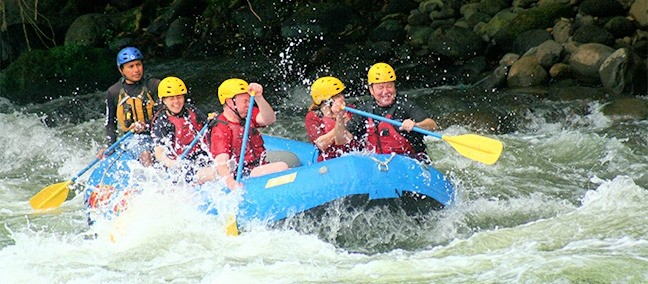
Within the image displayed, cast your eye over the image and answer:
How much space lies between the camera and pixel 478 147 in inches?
263

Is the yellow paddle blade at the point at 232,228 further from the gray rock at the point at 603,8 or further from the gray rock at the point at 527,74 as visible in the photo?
the gray rock at the point at 603,8

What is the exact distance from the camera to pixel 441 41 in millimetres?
13023

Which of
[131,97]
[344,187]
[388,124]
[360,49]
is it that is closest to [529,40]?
[360,49]

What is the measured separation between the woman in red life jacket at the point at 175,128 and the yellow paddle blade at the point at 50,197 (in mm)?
980

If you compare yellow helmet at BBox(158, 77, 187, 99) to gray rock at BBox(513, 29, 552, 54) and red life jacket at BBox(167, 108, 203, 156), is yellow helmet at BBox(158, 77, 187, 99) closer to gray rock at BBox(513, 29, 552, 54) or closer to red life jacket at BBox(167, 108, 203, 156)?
red life jacket at BBox(167, 108, 203, 156)

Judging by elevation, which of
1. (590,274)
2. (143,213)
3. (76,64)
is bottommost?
(590,274)

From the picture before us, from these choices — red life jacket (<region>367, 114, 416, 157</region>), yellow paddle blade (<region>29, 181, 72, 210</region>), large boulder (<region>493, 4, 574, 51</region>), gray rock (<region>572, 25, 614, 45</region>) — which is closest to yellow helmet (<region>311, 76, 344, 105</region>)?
red life jacket (<region>367, 114, 416, 157</region>)

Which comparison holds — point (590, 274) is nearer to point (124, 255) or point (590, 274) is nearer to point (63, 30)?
point (124, 255)

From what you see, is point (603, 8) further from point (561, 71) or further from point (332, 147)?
point (332, 147)

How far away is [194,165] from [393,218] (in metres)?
1.55

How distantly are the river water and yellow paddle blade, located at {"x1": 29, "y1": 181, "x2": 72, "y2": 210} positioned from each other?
0.16 m

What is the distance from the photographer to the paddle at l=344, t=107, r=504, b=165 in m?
6.56

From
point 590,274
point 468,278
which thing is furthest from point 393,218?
point 590,274

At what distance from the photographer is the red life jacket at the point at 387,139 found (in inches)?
272
